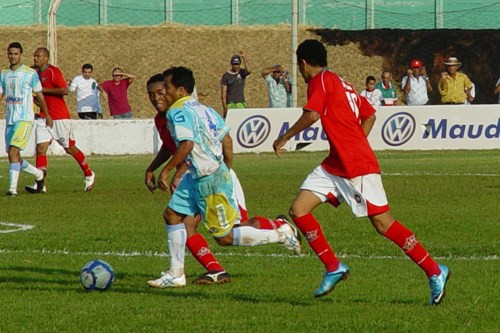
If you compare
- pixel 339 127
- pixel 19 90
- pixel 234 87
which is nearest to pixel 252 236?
pixel 339 127

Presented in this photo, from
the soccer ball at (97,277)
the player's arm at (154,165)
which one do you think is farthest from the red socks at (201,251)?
the soccer ball at (97,277)

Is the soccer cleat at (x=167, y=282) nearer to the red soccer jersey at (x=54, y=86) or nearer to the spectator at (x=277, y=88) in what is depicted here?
the red soccer jersey at (x=54, y=86)

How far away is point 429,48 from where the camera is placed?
143ft

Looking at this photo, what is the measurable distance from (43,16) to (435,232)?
30.0 m

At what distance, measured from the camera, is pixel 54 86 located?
1903 cm

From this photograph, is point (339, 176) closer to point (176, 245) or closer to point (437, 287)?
point (437, 287)

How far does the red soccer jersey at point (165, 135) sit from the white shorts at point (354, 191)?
209 cm

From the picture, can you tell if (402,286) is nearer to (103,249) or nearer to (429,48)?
(103,249)

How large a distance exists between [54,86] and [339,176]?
36.0ft

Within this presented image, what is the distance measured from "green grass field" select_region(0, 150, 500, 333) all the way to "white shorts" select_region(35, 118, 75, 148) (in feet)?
2.66

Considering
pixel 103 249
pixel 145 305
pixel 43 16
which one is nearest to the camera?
pixel 145 305

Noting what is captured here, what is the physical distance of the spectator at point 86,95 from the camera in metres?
31.0

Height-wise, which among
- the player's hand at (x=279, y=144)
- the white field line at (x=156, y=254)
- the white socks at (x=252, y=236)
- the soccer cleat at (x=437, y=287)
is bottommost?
the white field line at (x=156, y=254)

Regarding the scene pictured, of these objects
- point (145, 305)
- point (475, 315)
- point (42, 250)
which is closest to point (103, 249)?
point (42, 250)
